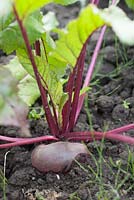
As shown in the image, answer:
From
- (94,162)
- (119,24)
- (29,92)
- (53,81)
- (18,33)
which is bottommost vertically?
(94,162)

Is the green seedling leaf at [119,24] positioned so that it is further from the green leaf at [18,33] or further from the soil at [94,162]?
the soil at [94,162]

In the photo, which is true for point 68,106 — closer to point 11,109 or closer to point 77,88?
point 77,88

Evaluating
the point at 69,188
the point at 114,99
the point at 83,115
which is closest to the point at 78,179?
the point at 69,188

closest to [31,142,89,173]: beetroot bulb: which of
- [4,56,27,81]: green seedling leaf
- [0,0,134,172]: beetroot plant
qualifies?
[0,0,134,172]: beetroot plant

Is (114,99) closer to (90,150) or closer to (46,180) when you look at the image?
(90,150)

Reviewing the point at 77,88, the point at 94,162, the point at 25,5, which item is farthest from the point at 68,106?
the point at 25,5

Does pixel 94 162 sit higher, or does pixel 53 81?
pixel 53 81

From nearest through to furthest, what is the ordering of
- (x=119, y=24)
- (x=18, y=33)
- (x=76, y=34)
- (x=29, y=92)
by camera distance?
(x=119, y=24) < (x=76, y=34) < (x=18, y=33) < (x=29, y=92)
